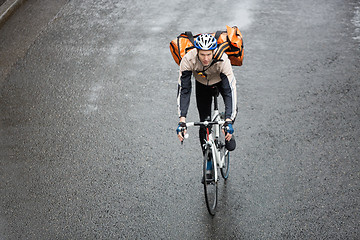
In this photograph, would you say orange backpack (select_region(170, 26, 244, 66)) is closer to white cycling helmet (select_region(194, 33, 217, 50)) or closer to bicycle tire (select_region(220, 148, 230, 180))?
white cycling helmet (select_region(194, 33, 217, 50))

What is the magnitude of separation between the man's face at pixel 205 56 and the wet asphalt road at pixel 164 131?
1850mm

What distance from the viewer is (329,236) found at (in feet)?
14.1

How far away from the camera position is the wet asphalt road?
467cm

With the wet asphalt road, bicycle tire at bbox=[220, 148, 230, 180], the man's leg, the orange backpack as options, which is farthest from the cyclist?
the wet asphalt road

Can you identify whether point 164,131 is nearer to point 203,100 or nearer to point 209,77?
point 203,100

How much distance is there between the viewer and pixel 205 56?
3998 mm

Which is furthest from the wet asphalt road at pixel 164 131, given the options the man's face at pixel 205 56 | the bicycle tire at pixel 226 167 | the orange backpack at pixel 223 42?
the man's face at pixel 205 56

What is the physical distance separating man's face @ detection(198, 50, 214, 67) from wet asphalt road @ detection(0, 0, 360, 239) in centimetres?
185

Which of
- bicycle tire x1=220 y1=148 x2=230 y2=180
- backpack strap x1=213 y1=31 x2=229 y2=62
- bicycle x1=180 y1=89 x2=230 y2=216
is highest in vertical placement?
backpack strap x1=213 y1=31 x2=229 y2=62

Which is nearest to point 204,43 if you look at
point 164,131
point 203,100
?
point 203,100

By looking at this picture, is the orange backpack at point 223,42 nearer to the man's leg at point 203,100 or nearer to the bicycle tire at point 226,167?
the man's leg at point 203,100

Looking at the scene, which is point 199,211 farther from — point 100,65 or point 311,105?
point 100,65

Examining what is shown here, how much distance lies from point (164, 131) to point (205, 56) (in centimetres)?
224

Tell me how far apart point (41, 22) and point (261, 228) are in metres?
7.57
